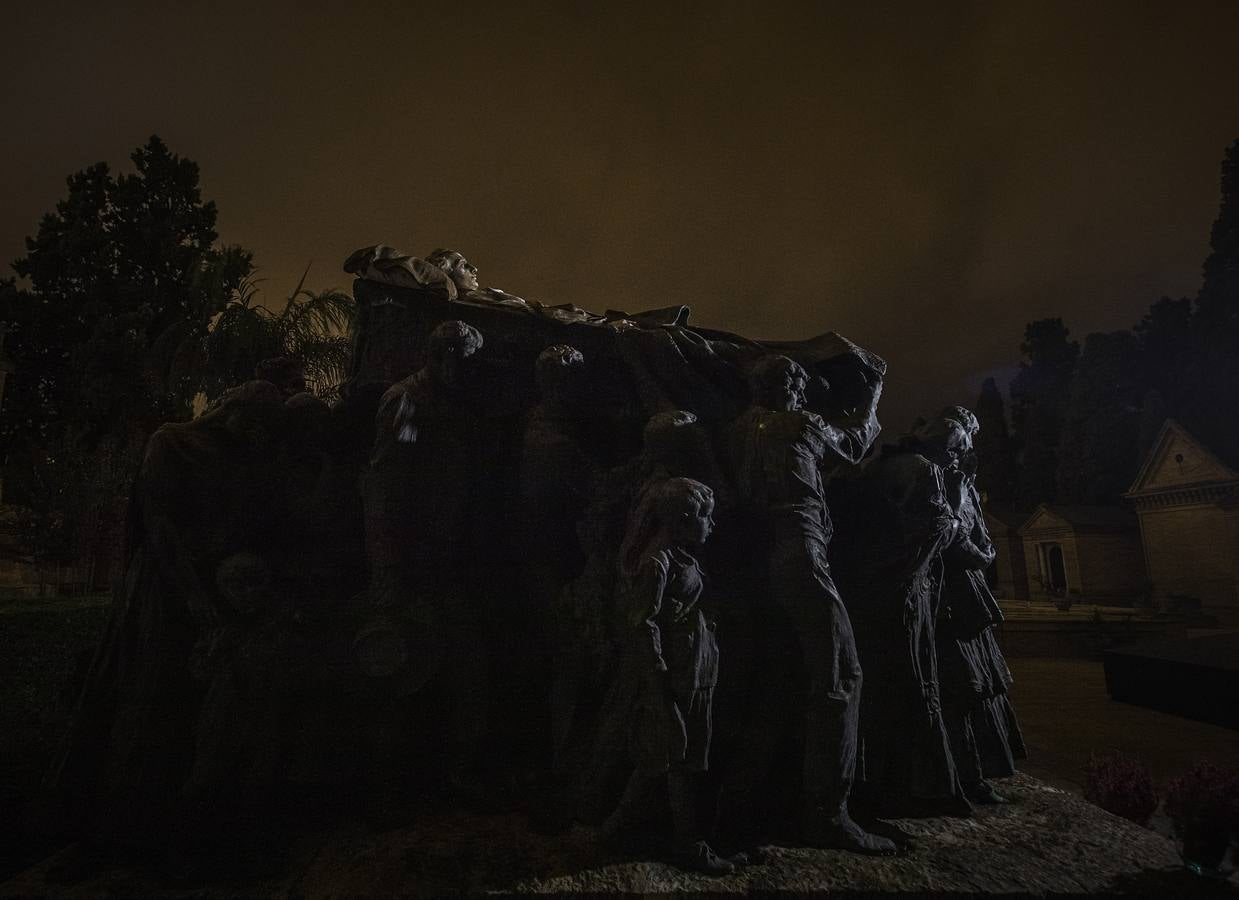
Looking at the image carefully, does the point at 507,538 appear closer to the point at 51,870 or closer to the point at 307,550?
the point at 307,550

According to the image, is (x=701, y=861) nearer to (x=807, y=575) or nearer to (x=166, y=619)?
(x=807, y=575)

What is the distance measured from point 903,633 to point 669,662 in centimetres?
146

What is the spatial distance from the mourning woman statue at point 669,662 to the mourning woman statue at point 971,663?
178 cm

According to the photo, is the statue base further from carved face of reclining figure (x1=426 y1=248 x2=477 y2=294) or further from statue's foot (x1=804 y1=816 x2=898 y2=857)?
carved face of reclining figure (x1=426 y1=248 x2=477 y2=294)

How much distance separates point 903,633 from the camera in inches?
154

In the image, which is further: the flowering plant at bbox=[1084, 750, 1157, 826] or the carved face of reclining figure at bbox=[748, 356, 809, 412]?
the flowering plant at bbox=[1084, 750, 1157, 826]

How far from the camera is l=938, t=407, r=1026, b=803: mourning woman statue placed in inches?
164

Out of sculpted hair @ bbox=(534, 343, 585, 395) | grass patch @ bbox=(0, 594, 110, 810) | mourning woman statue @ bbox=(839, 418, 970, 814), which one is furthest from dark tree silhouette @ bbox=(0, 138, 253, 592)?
mourning woman statue @ bbox=(839, 418, 970, 814)

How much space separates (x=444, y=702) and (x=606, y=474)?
1.56 metres

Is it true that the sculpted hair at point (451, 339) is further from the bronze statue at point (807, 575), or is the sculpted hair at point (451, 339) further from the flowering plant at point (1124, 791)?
the flowering plant at point (1124, 791)

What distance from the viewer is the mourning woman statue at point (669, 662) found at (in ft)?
10.5

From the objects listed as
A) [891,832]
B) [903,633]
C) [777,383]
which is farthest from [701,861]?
[777,383]

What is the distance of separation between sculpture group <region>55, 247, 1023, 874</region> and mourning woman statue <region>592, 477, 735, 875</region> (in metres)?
0.01

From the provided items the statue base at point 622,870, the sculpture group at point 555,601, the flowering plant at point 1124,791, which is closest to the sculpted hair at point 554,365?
the sculpture group at point 555,601
